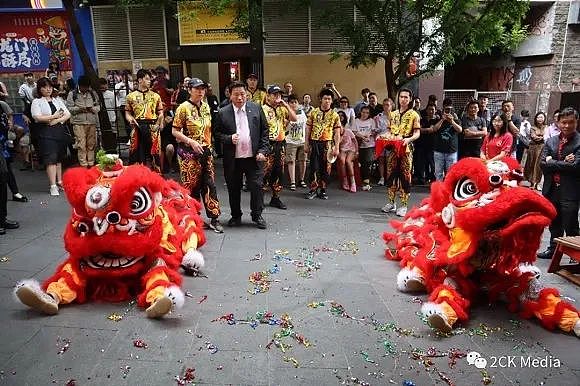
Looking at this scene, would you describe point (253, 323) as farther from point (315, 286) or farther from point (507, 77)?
point (507, 77)

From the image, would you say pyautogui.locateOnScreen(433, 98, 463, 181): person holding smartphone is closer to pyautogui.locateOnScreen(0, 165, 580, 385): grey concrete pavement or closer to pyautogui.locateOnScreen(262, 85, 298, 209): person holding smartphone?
pyautogui.locateOnScreen(262, 85, 298, 209): person holding smartphone

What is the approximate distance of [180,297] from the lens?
3.59 meters

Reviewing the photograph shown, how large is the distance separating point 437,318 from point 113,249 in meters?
2.57

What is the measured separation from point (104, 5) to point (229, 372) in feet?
40.2

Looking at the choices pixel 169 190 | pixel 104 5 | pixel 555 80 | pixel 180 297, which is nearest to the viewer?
pixel 180 297

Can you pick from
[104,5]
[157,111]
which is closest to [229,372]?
[157,111]

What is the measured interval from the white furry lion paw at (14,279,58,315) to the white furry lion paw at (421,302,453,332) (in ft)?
9.49

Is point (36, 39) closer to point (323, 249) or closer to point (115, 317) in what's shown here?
point (323, 249)

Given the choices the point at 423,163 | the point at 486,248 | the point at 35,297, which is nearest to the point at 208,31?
the point at 423,163

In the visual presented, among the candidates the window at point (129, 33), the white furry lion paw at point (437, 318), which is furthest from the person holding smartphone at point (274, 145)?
the window at point (129, 33)

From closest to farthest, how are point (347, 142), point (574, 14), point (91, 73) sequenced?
point (347, 142), point (91, 73), point (574, 14)

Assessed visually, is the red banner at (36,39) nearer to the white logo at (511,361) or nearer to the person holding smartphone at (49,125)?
the person holding smartphone at (49,125)

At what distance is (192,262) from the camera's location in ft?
14.7

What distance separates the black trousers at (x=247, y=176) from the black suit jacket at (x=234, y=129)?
0.11 metres
